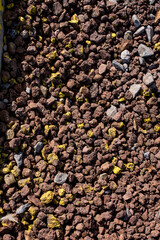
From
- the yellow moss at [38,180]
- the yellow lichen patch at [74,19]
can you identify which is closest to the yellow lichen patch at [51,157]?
the yellow moss at [38,180]

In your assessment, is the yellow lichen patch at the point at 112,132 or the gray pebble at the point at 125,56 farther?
the gray pebble at the point at 125,56

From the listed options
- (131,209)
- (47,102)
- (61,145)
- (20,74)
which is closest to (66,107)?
(47,102)

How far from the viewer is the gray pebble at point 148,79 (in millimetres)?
1840

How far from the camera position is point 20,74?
1699 millimetres

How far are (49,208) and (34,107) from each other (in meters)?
0.63

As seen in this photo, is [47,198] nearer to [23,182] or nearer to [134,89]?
[23,182]

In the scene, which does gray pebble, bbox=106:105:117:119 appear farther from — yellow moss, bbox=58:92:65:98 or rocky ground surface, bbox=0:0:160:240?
yellow moss, bbox=58:92:65:98

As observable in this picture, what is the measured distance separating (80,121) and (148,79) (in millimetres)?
585

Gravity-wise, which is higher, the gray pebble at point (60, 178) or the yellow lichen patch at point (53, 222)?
the gray pebble at point (60, 178)

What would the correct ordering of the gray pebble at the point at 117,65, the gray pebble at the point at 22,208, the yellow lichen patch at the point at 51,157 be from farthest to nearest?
the gray pebble at the point at 117,65 → the yellow lichen patch at the point at 51,157 → the gray pebble at the point at 22,208

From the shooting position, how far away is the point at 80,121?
1723 millimetres

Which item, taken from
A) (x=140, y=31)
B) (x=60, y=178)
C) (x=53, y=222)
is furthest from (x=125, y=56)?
(x=53, y=222)

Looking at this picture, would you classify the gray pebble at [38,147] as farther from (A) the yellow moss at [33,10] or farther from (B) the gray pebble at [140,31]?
(B) the gray pebble at [140,31]

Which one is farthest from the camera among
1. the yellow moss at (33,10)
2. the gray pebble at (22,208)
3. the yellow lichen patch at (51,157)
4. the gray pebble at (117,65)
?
the gray pebble at (117,65)
